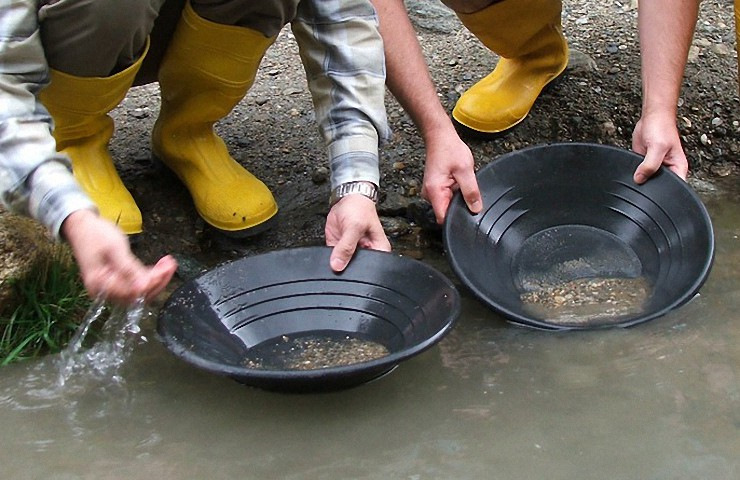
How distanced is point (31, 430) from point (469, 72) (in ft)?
5.73

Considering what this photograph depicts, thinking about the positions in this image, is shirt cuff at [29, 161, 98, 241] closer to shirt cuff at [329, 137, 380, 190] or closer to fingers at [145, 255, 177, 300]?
fingers at [145, 255, 177, 300]

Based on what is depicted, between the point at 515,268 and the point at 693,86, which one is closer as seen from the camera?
the point at 515,268

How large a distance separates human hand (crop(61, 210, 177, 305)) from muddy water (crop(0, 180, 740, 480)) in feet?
0.90

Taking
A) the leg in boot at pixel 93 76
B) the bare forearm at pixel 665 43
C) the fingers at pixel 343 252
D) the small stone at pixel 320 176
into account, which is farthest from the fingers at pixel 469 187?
the leg in boot at pixel 93 76

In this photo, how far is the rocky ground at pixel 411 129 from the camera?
2410 millimetres

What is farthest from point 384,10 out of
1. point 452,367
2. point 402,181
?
point 452,367

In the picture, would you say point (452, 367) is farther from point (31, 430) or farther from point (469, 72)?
point (469, 72)

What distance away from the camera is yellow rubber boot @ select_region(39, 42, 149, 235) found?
76.7 inches

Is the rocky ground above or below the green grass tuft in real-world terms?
below

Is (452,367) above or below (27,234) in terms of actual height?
below

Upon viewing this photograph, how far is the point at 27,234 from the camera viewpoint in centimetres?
202

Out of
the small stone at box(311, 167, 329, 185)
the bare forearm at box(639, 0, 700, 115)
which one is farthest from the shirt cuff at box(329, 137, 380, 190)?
the bare forearm at box(639, 0, 700, 115)

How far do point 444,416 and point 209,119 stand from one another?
955mm

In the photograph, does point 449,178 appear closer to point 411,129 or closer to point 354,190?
point 354,190
